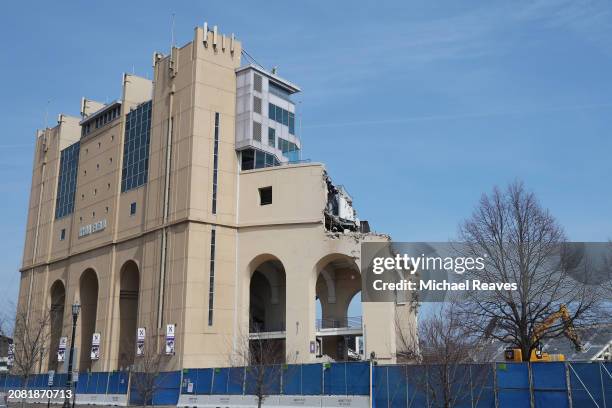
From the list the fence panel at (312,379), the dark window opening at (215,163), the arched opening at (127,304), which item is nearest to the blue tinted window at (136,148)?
the dark window opening at (215,163)

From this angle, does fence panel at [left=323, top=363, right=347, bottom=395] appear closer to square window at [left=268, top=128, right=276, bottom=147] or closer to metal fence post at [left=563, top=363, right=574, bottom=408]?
→ metal fence post at [left=563, top=363, right=574, bottom=408]

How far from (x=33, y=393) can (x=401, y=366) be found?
41945 millimetres

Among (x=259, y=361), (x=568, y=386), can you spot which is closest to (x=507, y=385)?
(x=568, y=386)

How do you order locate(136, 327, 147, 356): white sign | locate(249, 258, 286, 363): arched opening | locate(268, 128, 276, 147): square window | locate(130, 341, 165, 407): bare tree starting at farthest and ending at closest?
locate(249, 258, 286, 363): arched opening
locate(268, 128, 276, 147): square window
locate(136, 327, 147, 356): white sign
locate(130, 341, 165, 407): bare tree

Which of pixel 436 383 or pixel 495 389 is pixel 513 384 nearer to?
pixel 495 389

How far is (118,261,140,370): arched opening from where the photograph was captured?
65.1 m

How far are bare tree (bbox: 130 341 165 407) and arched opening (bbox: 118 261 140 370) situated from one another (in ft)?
31.2

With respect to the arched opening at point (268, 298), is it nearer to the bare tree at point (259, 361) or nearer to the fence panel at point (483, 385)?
the bare tree at point (259, 361)

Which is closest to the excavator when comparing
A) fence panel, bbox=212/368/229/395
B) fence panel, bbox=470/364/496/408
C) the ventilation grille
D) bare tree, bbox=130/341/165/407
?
fence panel, bbox=470/364/496/408

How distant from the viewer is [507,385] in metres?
30.8

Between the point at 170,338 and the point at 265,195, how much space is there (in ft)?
51.1

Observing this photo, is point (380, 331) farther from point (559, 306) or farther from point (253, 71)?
point (253, 71)

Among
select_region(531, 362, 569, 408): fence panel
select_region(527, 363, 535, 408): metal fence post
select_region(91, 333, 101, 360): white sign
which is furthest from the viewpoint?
select_region(91, 333, 101, 360): white sign

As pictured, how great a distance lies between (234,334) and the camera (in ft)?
189
